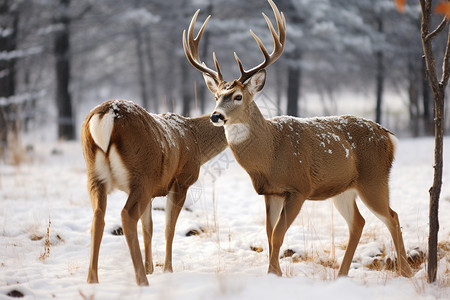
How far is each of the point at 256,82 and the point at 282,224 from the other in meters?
1.26

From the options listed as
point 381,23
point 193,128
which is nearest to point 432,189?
point 193,128

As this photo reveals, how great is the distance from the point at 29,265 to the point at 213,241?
6.44 feet

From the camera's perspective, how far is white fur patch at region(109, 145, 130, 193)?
11.0ft

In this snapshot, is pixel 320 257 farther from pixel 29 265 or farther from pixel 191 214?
pixel 29 265

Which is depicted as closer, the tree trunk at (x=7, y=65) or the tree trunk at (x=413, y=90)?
the tree trunk at (x=7, y=65)

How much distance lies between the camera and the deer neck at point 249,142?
3807 mm

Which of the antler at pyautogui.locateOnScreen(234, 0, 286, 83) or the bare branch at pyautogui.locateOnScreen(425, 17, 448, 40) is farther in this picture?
the antler at pyautogui.locateOnScreen(234, 0, 286, 83)

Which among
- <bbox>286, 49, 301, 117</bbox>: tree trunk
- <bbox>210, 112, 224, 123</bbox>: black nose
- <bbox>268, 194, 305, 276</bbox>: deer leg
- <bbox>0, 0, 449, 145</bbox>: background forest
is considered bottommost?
<bbox>268, 194, 305, 276</bbox>: deer leg

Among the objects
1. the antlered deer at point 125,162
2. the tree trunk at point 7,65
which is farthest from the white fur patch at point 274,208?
the tree trunk at point 7,65

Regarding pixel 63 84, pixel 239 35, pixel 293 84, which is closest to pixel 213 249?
pixel 239 35

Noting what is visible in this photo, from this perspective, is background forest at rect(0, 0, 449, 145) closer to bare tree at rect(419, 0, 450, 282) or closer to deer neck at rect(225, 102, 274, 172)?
bare tree at rect(419, 0, 450, 282)

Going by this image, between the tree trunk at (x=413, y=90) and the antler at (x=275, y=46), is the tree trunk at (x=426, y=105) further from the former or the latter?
the antler at (x=275, y=46)

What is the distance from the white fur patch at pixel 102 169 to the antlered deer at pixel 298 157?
3.06 feet

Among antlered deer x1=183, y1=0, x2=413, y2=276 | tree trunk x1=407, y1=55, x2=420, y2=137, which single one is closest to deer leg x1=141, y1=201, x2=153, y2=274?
antlered deer x1=183, y1=0, x2=413, y2=276
